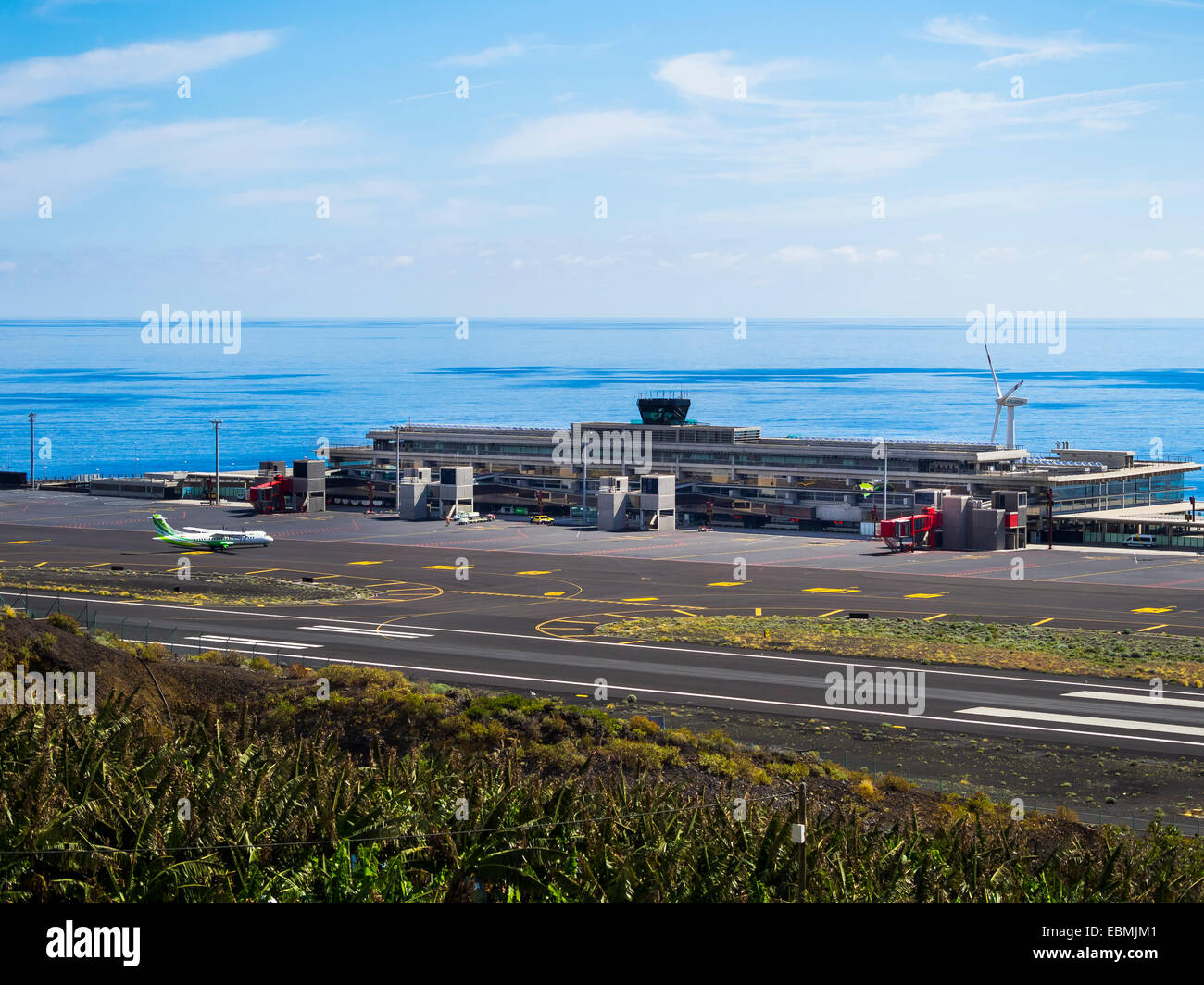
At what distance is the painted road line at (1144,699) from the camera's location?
6025 centimetres

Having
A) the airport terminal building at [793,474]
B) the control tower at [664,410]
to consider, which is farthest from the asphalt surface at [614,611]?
the control tower at [664,410]

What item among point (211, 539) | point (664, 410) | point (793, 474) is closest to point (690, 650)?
point (211, 539)

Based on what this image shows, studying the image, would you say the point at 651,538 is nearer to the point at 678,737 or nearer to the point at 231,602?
the point at 231,602

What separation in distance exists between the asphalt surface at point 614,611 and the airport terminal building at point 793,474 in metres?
10.6

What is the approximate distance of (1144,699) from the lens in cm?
6159

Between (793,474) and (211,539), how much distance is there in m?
65.2

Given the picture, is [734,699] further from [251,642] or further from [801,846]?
[801,846]

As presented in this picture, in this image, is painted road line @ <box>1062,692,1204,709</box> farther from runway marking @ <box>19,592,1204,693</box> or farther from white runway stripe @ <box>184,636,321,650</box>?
white runway stripe @ <box>184,636,321,650</box>

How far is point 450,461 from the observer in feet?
567

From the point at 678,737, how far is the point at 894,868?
19246mm

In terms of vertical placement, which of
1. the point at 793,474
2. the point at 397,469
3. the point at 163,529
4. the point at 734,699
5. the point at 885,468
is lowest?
the point at 734,699

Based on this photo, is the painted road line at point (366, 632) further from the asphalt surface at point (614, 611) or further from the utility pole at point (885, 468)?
the utility pole at point (885, 468)
